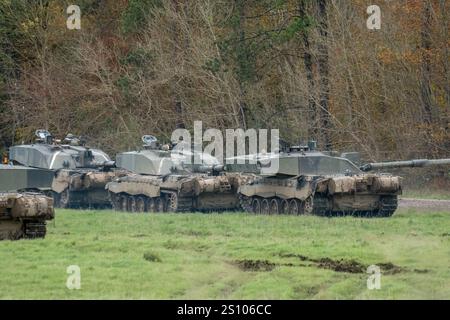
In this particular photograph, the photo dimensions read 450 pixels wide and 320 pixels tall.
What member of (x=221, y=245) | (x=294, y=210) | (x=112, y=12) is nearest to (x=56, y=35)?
(x=112, y=12)

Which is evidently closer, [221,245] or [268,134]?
[221,245]

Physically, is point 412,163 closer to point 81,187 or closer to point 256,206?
point 256,206

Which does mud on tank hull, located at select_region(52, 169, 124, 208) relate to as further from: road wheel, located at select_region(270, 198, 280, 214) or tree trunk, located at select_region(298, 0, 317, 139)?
tree trunk, located at select_region(298, 0, 317, 139)

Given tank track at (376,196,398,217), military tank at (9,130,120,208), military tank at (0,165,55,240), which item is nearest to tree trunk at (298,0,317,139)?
military tank at (9,130,120,208)

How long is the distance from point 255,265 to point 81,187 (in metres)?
14.6

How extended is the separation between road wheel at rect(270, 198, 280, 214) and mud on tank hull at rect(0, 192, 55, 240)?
7899mm

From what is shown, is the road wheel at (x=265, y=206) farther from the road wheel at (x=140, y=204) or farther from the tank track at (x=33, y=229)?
the tank track at (x=33, y=229)

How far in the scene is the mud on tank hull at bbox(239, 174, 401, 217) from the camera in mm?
23719

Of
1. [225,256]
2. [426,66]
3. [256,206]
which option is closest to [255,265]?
[225,256]

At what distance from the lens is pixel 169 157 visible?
28641mm

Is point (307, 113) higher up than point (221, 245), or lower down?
higher up

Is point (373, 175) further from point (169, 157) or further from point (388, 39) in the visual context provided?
point (388, 39)

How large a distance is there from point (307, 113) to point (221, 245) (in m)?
19.2
